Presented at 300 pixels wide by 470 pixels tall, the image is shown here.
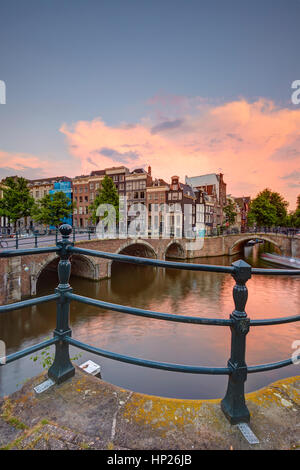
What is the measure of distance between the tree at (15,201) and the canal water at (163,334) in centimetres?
1021

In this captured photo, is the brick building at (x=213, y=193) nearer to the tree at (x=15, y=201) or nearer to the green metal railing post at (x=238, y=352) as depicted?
the tree at (x=15, y=201)

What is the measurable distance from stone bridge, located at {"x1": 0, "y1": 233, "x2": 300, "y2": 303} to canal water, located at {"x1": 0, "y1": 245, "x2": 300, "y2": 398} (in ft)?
3.49

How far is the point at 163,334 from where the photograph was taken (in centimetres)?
946

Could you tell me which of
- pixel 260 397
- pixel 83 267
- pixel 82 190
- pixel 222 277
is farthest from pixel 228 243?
pixel 260 397

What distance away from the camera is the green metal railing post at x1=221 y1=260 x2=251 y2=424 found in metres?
1.28

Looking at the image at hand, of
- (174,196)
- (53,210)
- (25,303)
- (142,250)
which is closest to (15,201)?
(53,210)

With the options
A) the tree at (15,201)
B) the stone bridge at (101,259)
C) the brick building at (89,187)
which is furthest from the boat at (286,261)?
the tree at (15,201)

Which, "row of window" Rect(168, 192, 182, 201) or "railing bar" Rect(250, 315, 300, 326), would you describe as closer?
"railing bar" Rect(250, 315, 300, 326)

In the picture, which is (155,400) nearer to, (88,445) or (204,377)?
(88,445)

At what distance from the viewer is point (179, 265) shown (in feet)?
4.46

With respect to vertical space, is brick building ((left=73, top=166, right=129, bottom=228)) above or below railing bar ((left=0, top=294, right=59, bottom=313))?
above

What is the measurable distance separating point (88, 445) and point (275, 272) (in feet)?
4.46

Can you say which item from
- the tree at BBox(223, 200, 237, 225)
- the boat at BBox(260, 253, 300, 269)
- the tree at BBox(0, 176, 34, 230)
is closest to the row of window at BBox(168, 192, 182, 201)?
the boat at BBox(260, 253, 300, 269)

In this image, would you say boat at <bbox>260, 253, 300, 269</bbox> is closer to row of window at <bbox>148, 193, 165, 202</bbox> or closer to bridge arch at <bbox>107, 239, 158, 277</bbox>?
bridge arch at <bbox>107, 239, 158, 277</bbox>
